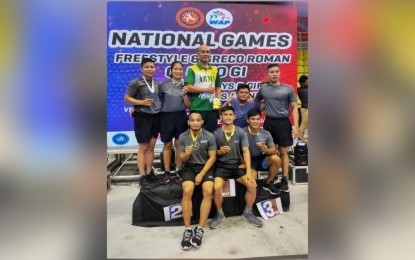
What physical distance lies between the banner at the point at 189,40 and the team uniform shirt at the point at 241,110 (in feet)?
0.54

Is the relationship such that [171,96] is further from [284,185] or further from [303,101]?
[284,185]

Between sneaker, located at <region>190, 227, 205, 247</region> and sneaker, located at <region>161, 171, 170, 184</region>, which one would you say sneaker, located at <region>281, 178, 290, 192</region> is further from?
sneaker, located at <region>161, 171, 170, 184</region>

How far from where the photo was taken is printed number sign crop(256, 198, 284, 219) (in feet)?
5.65

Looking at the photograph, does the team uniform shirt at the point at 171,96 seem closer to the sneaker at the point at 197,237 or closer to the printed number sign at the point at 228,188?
the printed number sign at the point at 228,188

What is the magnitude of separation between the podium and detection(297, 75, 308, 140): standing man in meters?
0.40

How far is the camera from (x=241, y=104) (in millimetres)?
1786

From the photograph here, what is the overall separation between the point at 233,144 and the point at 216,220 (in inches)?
17.4

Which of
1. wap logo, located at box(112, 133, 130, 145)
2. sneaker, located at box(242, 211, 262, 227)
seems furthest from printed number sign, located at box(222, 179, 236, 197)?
wap logo, located at box(112, 133, 130, 145)

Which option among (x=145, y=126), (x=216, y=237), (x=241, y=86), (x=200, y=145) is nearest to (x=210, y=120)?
(x=200, y=145)

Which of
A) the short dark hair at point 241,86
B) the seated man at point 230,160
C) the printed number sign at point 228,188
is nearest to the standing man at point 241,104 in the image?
the short dark hair at point 241,86

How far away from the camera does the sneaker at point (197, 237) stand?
1549 millimetres
